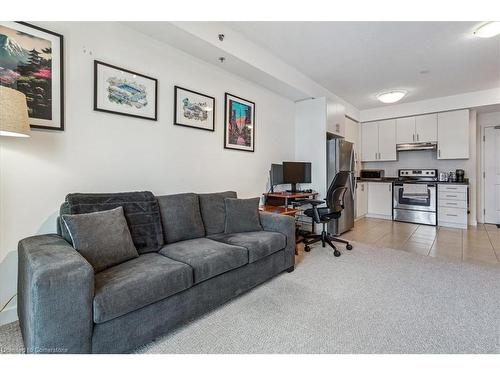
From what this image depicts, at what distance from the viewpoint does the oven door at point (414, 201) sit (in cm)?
512

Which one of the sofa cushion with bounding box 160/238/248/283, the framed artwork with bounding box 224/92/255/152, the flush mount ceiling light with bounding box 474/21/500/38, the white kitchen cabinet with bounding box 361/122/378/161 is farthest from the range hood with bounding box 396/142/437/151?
the sofa cushion with bounding box 160/238/248/283

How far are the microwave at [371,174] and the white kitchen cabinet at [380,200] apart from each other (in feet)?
0.49

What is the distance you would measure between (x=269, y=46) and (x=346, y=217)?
9.90ft

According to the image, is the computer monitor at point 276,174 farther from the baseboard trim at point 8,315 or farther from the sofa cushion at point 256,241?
the baseboard trim at point 8,315

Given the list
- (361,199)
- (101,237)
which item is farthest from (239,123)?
(361,199)

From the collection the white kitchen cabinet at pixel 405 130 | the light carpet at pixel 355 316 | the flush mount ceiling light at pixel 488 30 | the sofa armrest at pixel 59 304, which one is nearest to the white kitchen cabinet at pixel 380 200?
the white kitchen cabinet at pixel 405 130

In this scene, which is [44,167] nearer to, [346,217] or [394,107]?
[346,217]

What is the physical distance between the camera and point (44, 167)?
1.91 metres

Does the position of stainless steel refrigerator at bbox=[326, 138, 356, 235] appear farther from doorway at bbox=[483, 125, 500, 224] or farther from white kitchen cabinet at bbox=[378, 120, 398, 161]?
doorway at bbox=[483, 125, 500, 224]

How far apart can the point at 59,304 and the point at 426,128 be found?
20.9 feet

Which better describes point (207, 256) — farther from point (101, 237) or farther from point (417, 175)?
point (417, 175)

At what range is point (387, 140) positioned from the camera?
5.75m
